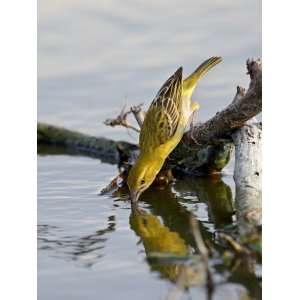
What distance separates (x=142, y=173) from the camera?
18.8 ft

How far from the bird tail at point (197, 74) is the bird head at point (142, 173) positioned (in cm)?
57

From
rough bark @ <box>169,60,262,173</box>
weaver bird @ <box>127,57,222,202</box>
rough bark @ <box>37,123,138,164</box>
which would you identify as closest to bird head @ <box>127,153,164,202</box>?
weaver bird @ <box>127,57,222,202</box>

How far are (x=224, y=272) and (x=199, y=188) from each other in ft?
7.52

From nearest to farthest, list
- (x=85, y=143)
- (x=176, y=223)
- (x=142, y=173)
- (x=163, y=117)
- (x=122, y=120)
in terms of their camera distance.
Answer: (x=176, y=223), (x=142, y=173), (x=163, y=117), (x=122, y=120), (x=85, y=143)

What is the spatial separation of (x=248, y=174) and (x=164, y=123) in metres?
0.98

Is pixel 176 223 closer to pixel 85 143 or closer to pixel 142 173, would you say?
pixel 142 173

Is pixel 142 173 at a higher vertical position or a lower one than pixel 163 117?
lower

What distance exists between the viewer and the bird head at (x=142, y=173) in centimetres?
562

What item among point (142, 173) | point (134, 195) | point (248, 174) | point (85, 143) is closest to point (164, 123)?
point (142, 173)

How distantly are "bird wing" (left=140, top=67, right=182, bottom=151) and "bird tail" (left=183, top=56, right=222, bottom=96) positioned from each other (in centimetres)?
15

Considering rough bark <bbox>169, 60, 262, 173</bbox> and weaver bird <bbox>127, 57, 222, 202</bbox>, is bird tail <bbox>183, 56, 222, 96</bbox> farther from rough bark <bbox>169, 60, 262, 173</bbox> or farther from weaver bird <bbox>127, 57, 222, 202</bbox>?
rough bark <bbox>169, 60, 262, 173</bbox>
